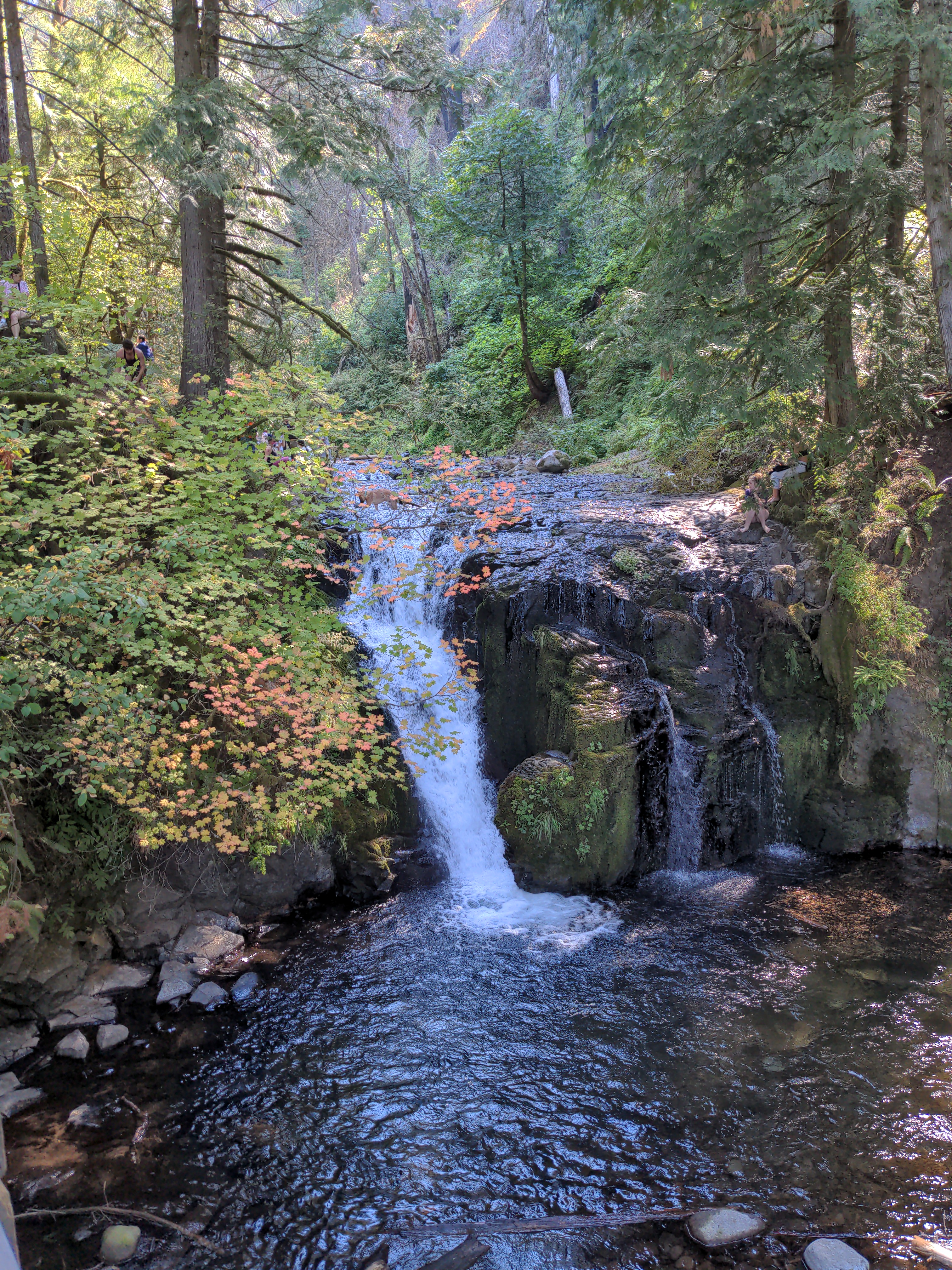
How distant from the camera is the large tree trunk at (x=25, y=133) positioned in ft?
31.0

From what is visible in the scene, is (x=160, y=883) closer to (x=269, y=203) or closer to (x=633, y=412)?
(x=269, y=203)

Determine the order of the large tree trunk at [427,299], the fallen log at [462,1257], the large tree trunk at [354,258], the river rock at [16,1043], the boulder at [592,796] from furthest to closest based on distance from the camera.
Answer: the large tree trunk at [354,258], the large tree trunk at [427,299], the boulder at [592,796], the river rock at [16,1043], the fallen log at [462,1257]

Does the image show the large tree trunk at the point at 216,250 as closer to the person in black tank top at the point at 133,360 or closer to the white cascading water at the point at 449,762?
the person in black tank top at the point at 133,360

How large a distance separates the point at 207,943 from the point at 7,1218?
16.1 ft

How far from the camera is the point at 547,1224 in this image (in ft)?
14.6

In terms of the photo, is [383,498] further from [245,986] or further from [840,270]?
[245,986]

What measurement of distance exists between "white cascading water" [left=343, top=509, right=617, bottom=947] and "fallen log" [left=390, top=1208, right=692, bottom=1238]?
113 inches

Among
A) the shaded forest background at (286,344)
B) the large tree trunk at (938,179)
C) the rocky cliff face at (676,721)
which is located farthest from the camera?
the rocky cliff face at (676,721)

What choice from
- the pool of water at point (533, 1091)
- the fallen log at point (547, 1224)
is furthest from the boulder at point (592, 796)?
the fallen log at point (547, 1224)

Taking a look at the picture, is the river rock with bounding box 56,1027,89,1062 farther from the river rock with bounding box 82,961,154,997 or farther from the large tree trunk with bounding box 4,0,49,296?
the large tree trunk with bounding box 4,0,49,296

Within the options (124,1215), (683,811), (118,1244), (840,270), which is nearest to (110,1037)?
(124,1215)

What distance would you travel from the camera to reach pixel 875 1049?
5.69 m

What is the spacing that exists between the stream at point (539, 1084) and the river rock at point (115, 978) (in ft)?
0.75

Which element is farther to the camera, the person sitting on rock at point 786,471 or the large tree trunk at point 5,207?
the person sitting on rock at point 786,471
